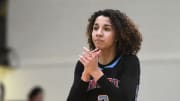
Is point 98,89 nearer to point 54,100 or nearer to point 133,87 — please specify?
point 133,87

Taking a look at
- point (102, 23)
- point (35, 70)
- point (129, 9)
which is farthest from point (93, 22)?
point (35, 70)

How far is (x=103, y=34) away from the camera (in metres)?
1.70

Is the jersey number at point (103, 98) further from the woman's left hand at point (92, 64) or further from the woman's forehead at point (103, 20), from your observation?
the woman's forehead at point (103, 20)

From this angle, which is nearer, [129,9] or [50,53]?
[129,9]

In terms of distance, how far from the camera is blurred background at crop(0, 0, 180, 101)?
5.33 m

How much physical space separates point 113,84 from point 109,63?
0.47ft

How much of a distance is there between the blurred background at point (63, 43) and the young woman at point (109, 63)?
2851mm

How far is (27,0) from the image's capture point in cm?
693

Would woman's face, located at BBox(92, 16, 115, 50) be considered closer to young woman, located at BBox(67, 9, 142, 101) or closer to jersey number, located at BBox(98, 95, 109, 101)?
young woman, located at BBox(67, 9, 142, 101)

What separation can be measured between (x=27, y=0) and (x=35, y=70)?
1089 mm

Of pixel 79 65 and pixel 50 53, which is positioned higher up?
pixel 79 65

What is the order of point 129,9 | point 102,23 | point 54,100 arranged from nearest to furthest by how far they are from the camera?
point 102,23 → point 129,9 → point 54,100

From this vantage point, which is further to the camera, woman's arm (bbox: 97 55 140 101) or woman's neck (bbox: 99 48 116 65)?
woman's neck (bbox: 99 48 116 65)

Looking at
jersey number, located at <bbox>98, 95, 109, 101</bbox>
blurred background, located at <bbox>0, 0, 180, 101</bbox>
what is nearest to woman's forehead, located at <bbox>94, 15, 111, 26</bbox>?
jersey number, located at <bbox>98, 95, 109, 101</bbox>
